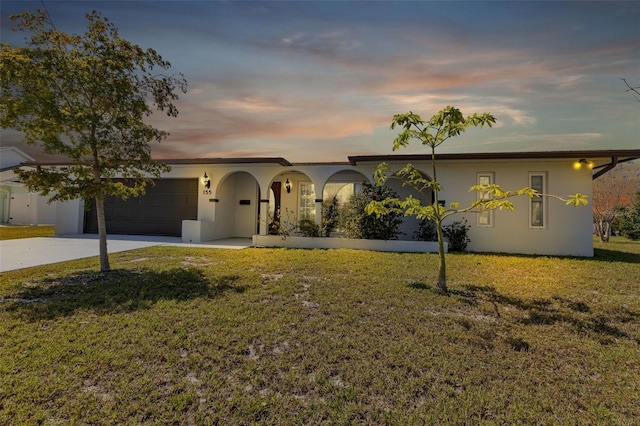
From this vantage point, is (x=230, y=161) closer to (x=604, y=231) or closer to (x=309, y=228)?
(x=309, y=228)

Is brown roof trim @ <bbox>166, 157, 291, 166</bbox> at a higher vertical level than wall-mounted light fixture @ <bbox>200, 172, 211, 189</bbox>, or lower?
higher

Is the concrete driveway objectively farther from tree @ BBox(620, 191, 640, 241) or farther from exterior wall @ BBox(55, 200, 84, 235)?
tree @ BBox(620, 191, 640, 241)

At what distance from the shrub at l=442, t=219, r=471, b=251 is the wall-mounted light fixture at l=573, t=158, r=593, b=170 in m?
3.78

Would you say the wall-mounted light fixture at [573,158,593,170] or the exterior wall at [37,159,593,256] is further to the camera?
the exterior wall at [37,159,593,256]

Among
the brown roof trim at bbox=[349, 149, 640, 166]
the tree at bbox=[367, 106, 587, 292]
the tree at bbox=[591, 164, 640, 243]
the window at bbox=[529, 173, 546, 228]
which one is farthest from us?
the tree at bbox=[591, 164, 640, 243]

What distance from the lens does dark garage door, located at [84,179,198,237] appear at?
13680 mm

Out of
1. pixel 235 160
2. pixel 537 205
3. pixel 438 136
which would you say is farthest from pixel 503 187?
pixel 235 160

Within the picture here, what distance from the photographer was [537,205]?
10.4 meters

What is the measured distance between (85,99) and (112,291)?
4.03 metres

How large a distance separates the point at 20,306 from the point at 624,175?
25897 millimetres

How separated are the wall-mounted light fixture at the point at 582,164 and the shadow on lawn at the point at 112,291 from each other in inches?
435

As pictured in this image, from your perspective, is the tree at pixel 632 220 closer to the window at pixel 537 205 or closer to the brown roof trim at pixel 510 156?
the brown roof trim at pixel 510 156

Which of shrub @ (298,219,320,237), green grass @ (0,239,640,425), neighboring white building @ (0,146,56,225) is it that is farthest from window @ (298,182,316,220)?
neighboring white building @ (0,146,56,225)

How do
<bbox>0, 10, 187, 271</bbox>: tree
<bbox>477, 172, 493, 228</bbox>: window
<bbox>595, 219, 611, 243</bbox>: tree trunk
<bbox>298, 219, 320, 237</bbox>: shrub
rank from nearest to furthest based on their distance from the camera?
<bbox>0, 10, 187, 271</bbox>: tree
<bbox>477, 172, 493, 228</bbox>: window
<bbox>298, 219, 320, 237</bbox>: shrub
<bbox>595, 219, 611, 243</bbox>: tree trunk
